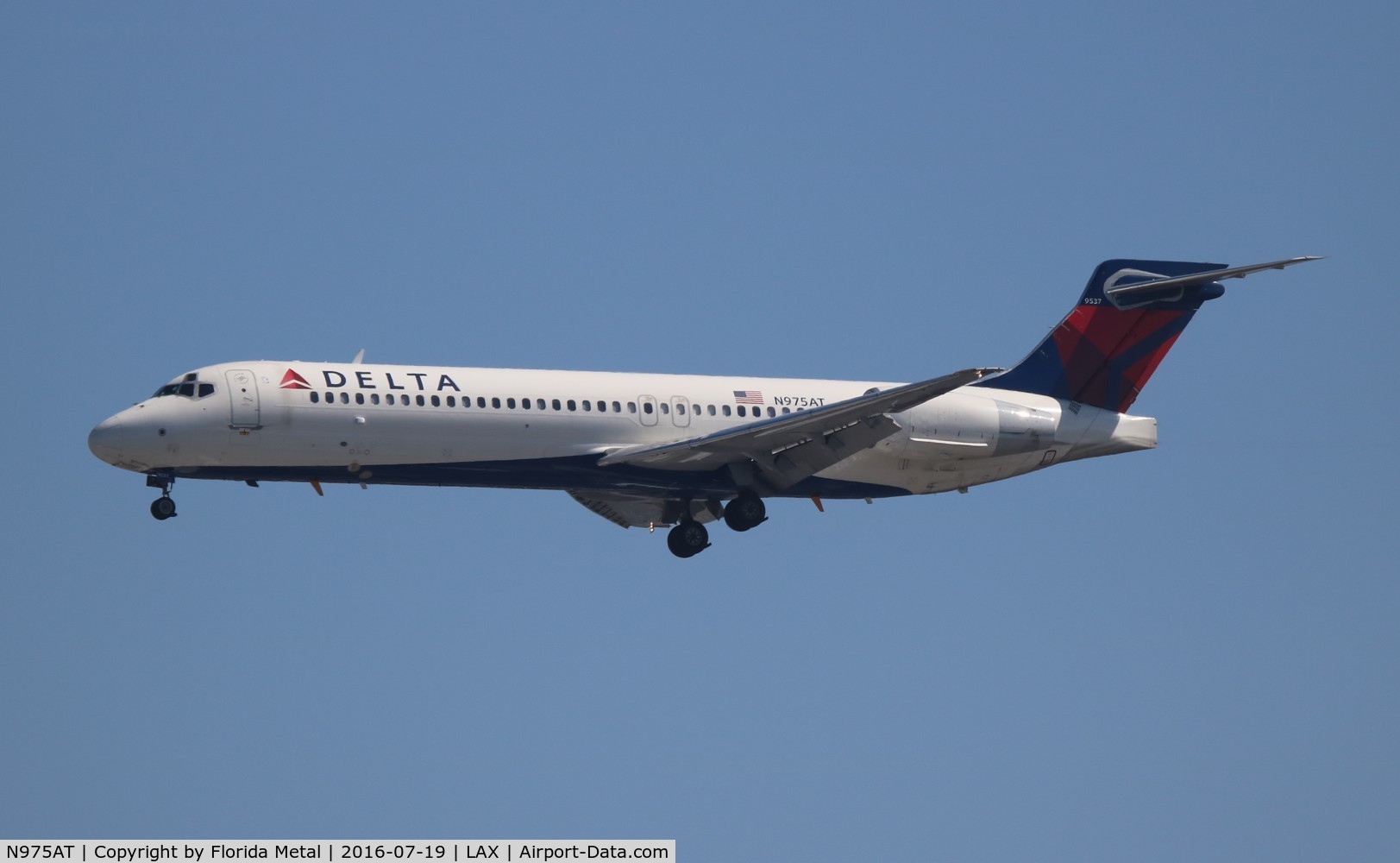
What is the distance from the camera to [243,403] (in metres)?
41.8

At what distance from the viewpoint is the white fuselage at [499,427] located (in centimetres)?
A: 4175

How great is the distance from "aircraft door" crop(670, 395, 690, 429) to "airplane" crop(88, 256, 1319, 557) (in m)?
0.04

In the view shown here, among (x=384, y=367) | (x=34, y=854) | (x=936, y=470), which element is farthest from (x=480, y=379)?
(x=34, y=854)

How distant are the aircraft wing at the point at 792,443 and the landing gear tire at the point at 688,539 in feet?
8.95

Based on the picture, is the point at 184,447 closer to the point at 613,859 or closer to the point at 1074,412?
the point at 613,859

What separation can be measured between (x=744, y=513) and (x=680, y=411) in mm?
2654

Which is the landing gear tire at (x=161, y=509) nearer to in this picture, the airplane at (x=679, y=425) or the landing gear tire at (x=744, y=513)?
the airplane at (x=679, y=425)

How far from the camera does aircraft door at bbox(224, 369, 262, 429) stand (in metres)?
41.7

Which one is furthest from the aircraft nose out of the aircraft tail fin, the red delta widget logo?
the aircraft tail fin

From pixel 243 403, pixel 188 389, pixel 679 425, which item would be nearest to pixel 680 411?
pixel 679 425

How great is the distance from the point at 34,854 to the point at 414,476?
11785mm

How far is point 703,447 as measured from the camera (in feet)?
143

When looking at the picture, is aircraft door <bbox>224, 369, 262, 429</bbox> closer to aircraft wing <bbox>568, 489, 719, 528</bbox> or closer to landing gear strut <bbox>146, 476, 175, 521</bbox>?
landing gear strut <bbox>146, 476, 175, 521</bbox>

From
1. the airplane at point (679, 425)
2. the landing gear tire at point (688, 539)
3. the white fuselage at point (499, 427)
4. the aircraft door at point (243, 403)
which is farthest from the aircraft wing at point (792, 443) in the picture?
the aircraft door at point (243, 403)
